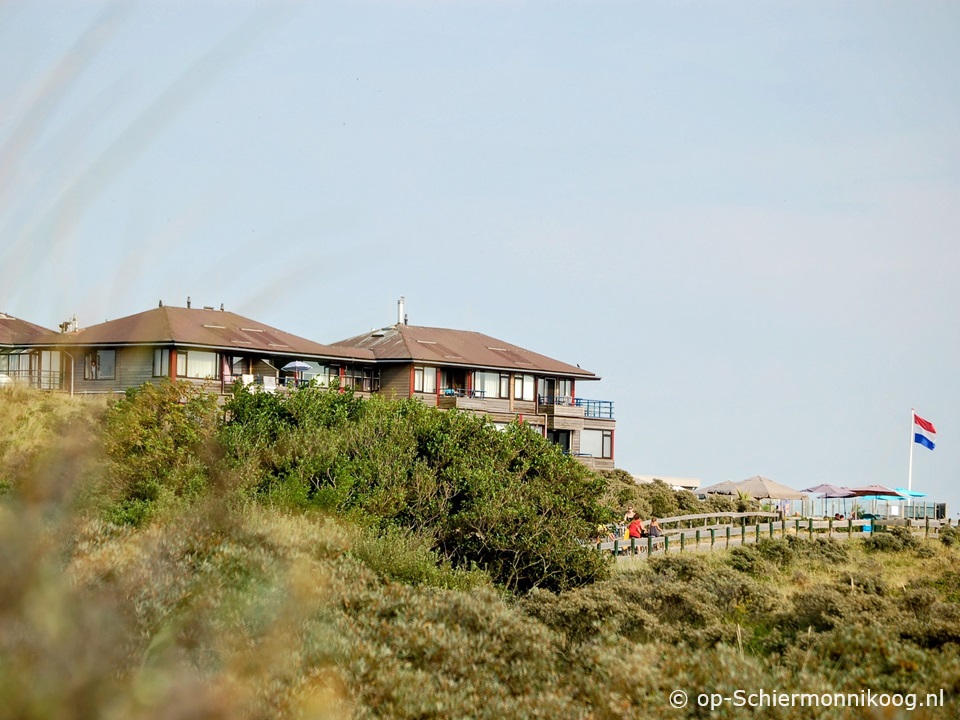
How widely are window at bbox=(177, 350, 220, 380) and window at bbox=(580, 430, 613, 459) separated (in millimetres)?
23404

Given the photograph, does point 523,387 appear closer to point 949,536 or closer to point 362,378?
point 362,378

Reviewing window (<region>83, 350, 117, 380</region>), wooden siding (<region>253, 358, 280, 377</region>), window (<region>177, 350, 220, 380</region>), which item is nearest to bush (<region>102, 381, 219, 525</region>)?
window (<region>177, 350, 220, 380</region>)

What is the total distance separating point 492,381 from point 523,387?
238cm

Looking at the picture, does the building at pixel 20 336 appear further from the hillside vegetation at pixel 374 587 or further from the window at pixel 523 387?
the window at pixel 523 387

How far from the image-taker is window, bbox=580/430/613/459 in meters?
61.0

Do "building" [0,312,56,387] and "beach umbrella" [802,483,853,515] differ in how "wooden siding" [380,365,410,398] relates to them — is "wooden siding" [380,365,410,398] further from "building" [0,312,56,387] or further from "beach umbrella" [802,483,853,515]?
"building" [0,312,56,387]

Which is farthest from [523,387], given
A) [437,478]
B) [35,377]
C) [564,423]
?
[437,478]

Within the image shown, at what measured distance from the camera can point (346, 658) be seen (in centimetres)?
1214

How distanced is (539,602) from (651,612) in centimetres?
215

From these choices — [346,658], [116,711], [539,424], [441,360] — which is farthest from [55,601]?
[539,424]

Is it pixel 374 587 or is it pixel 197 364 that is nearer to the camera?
pixel 374 587

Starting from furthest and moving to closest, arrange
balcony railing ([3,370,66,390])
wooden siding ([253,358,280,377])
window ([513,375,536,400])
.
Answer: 1. window ([513,375,536,400])
2. wooden siding ([253,358,280,377])
3. balcony railing ([3,370,66,390])

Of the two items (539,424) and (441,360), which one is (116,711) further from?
(539,424)

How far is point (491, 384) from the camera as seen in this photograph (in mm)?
57250
